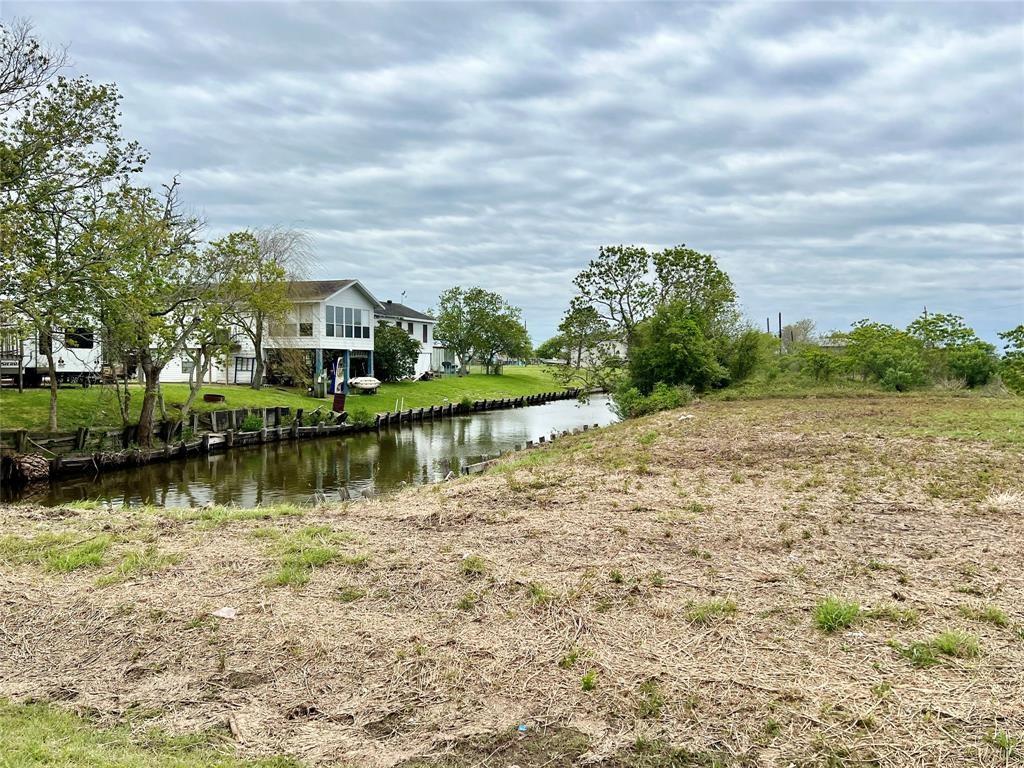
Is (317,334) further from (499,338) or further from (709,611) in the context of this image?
(709,611)

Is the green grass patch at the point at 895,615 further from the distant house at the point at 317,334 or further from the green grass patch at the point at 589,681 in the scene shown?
the distant house at the point at 317,334

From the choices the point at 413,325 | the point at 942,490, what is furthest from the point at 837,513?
the point at 413,325

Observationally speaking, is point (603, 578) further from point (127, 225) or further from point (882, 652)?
point (127, 225)

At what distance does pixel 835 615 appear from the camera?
500 centimetres

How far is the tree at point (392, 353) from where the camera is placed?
4834cm

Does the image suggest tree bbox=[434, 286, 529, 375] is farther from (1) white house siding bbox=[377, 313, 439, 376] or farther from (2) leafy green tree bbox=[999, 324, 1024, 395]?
(2) leafy green tree bbox=[999, 324, 1024, 395]

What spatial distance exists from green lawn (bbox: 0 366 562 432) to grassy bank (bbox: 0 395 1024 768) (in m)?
16.8

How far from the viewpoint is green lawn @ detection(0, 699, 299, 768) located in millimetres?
3504

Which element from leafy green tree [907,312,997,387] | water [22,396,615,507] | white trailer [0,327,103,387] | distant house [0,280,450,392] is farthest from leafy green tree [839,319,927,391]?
white trailer [0,327,103,387]

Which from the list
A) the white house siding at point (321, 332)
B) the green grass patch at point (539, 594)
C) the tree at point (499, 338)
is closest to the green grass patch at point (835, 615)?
the green grass patch at point (539, 594)

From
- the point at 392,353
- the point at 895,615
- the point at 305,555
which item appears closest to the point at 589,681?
the point at 895,615

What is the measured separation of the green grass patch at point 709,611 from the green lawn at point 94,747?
3013 millimetres

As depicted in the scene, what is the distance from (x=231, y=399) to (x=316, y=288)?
521 inches

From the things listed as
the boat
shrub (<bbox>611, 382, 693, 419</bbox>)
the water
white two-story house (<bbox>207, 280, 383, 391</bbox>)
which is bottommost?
the water
